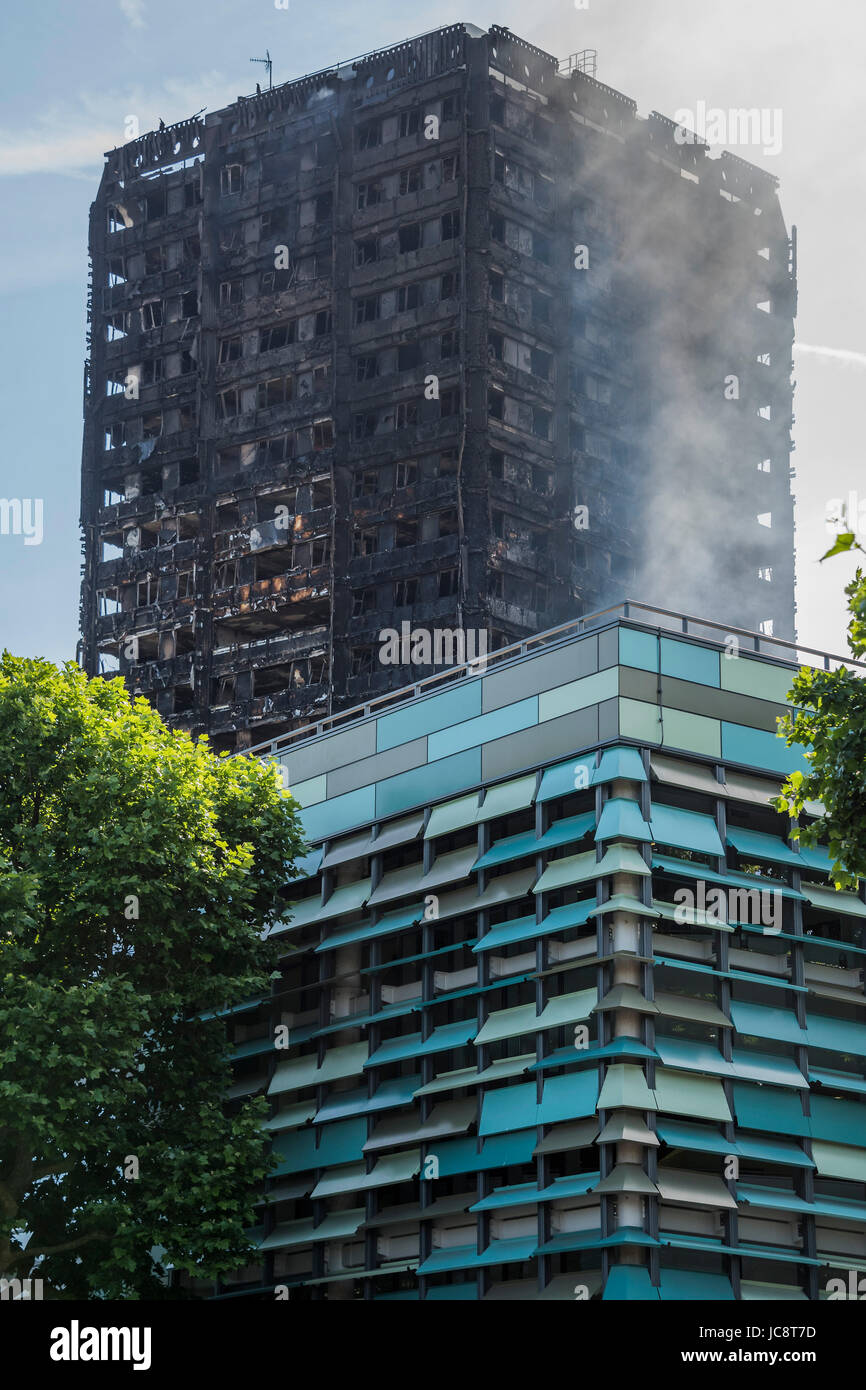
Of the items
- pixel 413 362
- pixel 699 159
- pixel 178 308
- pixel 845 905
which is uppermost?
pixel 699 159

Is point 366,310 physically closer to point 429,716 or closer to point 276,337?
point 276,337

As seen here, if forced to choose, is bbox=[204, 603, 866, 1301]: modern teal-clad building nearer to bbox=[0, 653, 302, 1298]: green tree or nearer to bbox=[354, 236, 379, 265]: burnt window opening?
bbox=[0, 653, 302, 1298]: green tree

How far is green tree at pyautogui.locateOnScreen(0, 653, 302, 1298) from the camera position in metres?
42.4

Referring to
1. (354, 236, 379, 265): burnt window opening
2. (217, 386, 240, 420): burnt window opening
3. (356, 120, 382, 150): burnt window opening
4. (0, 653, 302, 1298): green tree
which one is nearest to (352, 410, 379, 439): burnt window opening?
(354, 236, 379, 265): burnt window opening

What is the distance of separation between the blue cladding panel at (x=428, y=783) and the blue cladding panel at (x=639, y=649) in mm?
4648

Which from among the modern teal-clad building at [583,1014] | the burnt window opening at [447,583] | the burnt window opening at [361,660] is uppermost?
the burnt window opening at [447,583]

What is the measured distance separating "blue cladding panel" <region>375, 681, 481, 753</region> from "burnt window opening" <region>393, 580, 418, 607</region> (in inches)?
1750

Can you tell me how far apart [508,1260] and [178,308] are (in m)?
74.8

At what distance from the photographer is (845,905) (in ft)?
143

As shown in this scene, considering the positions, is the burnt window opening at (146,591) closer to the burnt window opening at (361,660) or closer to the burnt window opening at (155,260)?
the burnt window opening at (361,660)

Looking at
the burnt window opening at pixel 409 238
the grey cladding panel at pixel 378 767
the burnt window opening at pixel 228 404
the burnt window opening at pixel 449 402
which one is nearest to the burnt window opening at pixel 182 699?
the burnt window opening at pixel 228 404

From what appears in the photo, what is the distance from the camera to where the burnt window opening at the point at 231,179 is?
4178 inches

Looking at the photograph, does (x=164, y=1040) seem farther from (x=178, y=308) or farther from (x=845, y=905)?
(x=178, y=308)
